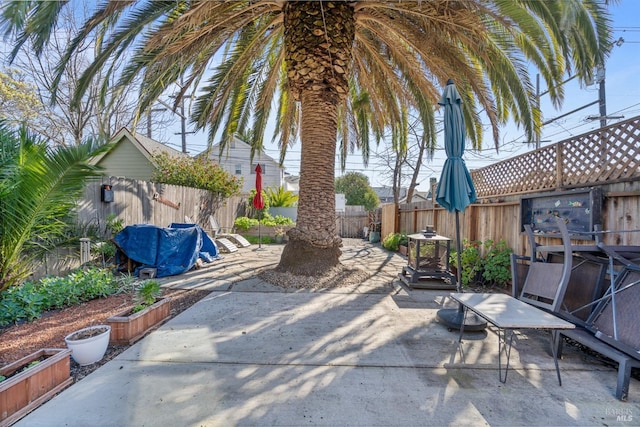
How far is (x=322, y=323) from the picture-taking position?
3.93 metres

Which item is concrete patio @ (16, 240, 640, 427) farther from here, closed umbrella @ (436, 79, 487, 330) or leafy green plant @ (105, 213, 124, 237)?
leafy green plant @ (105, 213, 124, 237)

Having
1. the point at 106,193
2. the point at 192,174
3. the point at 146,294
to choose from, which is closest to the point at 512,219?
the point at 146,294

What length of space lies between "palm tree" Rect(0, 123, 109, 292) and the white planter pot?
1.41 m

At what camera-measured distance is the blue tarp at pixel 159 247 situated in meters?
6.28

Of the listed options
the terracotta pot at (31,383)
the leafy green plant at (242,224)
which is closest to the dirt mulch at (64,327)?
the terracotta pot at (31,383)

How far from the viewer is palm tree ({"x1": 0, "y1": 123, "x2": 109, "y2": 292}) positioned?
3244mm

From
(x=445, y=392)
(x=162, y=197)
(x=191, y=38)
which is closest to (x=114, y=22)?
(x=191, y=38)

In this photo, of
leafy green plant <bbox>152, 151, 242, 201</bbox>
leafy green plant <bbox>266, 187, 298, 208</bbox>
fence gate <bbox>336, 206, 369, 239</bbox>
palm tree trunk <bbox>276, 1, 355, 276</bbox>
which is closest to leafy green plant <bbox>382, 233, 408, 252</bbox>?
palm tree trunk <bbox>276, 1, 355, 276</bbox>

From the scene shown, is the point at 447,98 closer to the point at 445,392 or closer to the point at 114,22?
the point at 445,392

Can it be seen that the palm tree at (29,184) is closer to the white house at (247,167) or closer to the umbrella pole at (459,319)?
the umbrella pole at (459,319)

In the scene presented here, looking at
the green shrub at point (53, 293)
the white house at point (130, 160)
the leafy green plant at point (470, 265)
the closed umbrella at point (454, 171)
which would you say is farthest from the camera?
the white house at point (130, 160)

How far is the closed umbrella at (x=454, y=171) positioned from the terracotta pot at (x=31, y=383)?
395 centimetres

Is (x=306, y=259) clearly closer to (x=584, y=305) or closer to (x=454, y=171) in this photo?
(x=454, y=171)

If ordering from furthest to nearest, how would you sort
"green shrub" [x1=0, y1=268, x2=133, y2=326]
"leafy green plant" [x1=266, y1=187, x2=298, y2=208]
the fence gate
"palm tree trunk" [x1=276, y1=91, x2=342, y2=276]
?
"leafy green plant" [x1=266, y1=187, x2=298, y2=208] < the fence gate < "palm tree trunk" [x1=276, y1=91, x2=342, y2=276] < "green shrub" [x1=0, y1=268, x2=133, y2=326]
